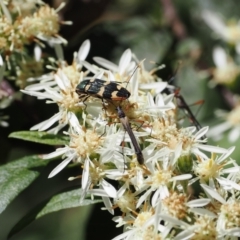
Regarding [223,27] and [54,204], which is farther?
[223,27]

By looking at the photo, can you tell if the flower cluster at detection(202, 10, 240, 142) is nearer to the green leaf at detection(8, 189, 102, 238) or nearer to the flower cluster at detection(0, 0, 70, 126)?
the flower cluster at detection(0, 0, 70, 126)

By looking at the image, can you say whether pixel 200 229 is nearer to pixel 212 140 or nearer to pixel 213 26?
pixel 212 140

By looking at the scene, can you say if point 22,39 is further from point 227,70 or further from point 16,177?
point 227,70

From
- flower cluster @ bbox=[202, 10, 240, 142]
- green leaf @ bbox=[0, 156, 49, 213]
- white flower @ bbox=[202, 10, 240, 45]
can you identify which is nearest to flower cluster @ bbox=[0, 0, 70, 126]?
green leaf @ bbox=[0, 156, 49, 213]

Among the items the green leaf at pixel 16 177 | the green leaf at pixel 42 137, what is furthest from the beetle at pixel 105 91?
the green leaf at pixel 16 177

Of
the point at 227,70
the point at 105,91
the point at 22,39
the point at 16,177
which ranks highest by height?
the point at 22,39

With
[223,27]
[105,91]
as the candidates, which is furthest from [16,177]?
[223,27]

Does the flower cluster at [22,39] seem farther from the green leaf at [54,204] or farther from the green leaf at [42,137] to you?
the green leaf at [54,204]
